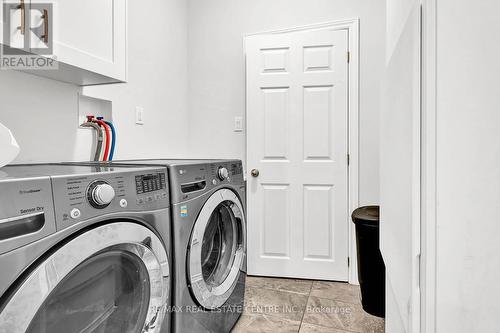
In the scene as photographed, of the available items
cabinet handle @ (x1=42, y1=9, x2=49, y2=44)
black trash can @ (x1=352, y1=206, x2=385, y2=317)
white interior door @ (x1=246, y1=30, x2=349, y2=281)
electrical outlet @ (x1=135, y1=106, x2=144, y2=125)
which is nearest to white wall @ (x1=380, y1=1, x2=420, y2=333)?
black trash can @ (x1=352, y1=206, x2=385, y2=317)

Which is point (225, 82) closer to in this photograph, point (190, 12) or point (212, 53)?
point (212, 53)

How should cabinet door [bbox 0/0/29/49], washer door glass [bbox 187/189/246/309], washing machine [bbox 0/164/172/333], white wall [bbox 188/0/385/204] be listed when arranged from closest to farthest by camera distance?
washing machine [bbox 0/164/172/333]
cabinet door [bbox 0/0/29/49]
washer door glass [bbox 187/189/246/309]
white wall [bbox 188/0/385/204]

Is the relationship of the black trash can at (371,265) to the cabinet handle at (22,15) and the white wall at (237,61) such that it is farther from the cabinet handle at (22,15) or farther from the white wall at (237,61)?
the cabinet handle at (22,15)

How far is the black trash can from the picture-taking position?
1.81 metres

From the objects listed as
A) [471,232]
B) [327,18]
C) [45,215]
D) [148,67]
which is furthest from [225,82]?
[471,232]

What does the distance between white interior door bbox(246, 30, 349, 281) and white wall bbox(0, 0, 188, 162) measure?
0.62m

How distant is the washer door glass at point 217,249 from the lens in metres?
1.29

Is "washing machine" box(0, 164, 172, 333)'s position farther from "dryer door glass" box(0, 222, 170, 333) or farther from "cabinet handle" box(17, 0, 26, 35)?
"cabinet handle" box(17, 0, 26, 35)

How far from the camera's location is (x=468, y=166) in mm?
556

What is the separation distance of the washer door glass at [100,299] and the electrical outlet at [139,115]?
52.5 inches

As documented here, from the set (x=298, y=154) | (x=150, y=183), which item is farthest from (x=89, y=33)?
(x=298, y=154)

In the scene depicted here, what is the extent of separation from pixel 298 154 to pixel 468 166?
6.28ft

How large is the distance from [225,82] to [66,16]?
1.60 m

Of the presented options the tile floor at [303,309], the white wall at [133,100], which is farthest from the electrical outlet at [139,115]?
the tile floor at [303,309]
